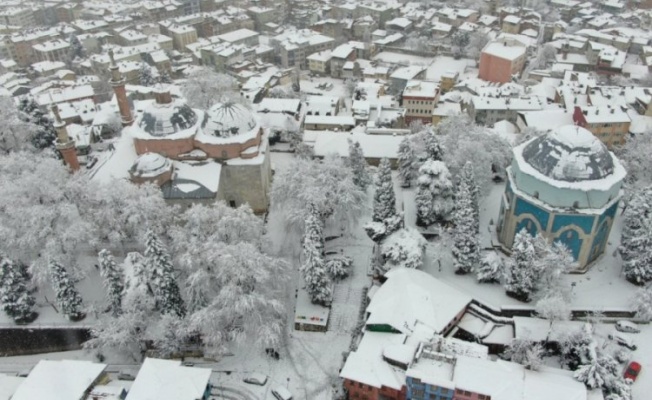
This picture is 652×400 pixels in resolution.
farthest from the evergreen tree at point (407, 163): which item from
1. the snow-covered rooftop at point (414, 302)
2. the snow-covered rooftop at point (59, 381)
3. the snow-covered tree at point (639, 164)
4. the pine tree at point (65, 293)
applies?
the snow-covered rooftop at point (59, 381)

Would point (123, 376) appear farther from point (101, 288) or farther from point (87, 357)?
point (101, 288)

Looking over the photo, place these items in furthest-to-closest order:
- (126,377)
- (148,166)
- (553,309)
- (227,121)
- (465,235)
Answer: (227,121), (148,166), (465,235), (126,377), (553,309)

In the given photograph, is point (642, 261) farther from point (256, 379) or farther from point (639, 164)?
point (256, 379)

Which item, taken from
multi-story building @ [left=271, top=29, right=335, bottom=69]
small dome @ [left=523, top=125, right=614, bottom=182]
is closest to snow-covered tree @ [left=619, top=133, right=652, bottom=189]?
small dome @ [left=523, top=125, right=614, bottom=182]

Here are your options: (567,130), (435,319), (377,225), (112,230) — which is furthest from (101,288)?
(567,130)

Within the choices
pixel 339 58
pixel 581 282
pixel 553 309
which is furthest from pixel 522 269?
pixel 339 58

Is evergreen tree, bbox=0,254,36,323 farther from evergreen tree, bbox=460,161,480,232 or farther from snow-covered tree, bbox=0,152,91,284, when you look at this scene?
evergreen tree, bbox=460,161,480,232

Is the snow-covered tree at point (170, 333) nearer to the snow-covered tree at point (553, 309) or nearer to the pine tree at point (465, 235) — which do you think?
the pine tree at point (465, 235)
